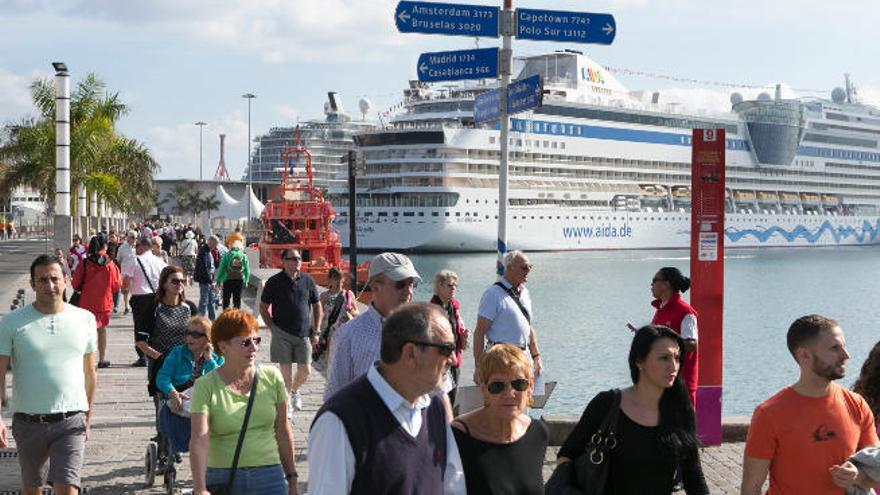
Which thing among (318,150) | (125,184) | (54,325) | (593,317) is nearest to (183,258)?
(593,317)

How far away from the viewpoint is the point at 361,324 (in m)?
4.84

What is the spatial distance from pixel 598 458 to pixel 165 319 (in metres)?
4.16

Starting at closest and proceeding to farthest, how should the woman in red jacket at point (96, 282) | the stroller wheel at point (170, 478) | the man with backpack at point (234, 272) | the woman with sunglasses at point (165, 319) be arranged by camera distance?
the stroller wheel at point (170, 478), the woman with sunglasses at point (165, 319), the woman in red jacket at point (96, 282), the man with backpack at point (234, 272)

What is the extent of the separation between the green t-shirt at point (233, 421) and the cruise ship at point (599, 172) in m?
49.5

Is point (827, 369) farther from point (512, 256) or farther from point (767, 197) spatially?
point (767, 197)

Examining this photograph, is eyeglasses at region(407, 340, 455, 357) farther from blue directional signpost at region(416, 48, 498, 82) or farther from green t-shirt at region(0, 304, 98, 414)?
blue directional signpost at region(416, 48, 498, 82)

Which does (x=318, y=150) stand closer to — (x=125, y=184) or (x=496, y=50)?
(x=125, y=184)

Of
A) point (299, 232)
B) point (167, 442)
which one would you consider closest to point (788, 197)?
point (299, 232)

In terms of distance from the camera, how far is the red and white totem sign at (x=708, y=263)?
812 centimetres

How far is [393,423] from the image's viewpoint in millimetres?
2914

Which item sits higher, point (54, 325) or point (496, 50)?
point (496, 50)

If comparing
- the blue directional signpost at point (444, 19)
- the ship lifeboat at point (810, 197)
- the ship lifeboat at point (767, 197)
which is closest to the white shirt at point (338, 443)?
the blue directional signpost at point (444, 19)

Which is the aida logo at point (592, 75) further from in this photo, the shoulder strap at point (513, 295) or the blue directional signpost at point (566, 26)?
the shoulder strap at point (513, 295)

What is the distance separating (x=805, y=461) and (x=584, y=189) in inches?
2773
